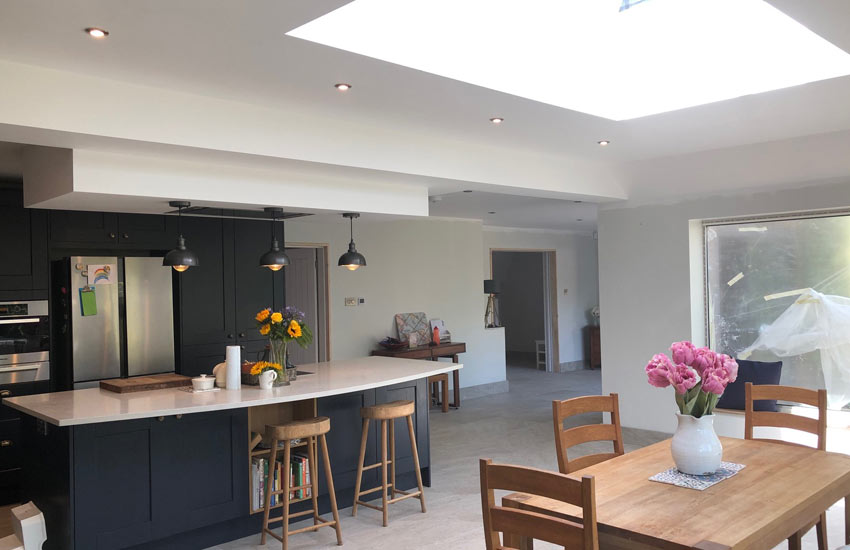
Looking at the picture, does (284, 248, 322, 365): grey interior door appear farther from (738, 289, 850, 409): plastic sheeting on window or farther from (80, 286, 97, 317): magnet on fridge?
(738, 289, 850, 409): plastic sheeting on window

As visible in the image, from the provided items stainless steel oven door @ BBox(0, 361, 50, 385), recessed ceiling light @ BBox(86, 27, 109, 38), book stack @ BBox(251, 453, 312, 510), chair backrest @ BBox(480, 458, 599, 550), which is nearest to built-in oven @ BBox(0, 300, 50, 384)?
stainless steel oven door @ BBox(0, 361, 50, 385)

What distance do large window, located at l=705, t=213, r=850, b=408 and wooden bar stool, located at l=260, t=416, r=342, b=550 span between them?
378 centimetres

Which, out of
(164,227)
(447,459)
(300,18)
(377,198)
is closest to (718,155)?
(377,198)

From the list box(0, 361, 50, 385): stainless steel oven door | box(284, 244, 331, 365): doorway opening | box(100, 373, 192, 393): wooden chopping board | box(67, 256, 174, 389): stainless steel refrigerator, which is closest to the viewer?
box(100, 373, 192, 393): wooden chopping board

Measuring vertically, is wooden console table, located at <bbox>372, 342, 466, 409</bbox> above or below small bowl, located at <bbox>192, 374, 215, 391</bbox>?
below

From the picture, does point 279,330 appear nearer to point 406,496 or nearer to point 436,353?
point 406,496

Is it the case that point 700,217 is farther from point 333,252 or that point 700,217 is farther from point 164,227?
point 164,227

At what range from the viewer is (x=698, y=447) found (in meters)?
2.68

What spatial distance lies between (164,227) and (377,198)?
1.82 m

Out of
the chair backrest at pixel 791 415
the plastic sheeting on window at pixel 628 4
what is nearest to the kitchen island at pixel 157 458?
the chair backrest at pixel 791 415

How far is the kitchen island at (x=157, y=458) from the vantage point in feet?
11.7

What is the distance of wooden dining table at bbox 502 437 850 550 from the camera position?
2111 mm

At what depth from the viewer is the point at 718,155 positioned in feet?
18.5

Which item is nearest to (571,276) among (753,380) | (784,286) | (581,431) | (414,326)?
(414,326)
